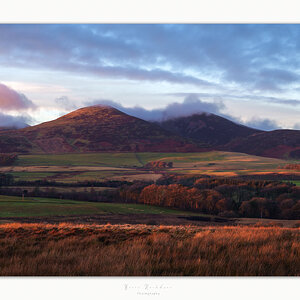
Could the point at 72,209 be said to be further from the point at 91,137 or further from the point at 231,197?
the point at 91,137

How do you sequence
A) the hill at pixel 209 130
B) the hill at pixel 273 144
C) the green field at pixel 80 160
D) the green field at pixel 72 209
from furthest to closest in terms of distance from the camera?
1. the hill at pixel 209 130
2. the green field at pixel 80 160
3. the hill at pixel 273 144
4. the green field at pixel 72 209

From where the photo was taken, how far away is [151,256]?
523 centimetres

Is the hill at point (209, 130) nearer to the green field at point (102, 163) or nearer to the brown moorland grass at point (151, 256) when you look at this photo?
the green field at point (102, 163)

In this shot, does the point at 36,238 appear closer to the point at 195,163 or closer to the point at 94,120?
the point at 195,163

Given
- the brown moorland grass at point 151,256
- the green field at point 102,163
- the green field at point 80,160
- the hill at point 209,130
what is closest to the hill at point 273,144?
the green field at point 102,163

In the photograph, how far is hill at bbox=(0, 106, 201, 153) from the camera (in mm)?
29094

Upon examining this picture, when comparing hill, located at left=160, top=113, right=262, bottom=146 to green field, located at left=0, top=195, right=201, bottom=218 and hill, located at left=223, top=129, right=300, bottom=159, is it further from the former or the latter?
green field, located at left=0, top=195, right=201, bottom=218

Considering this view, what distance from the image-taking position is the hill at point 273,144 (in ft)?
75.3

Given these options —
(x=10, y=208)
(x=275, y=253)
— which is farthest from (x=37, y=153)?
(x=275, y=253)

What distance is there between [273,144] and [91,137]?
69.6 feet

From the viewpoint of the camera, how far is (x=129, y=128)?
35.8 metres

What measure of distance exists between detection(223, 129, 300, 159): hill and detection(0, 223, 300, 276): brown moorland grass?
57.4ft

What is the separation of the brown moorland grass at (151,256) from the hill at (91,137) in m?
21.2

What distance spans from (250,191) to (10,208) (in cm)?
1346
